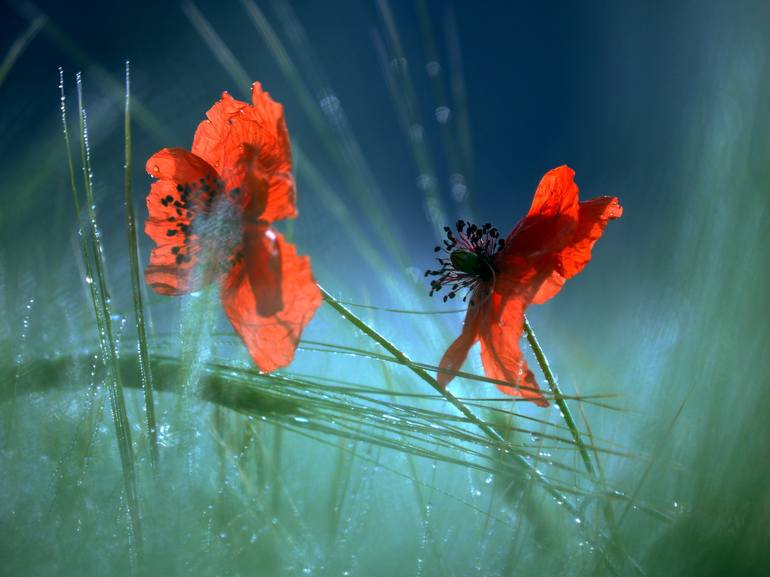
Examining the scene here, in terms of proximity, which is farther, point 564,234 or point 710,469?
point 564,234

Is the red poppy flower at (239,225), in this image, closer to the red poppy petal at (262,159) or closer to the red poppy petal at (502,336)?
the red poppy petal at (262,159)

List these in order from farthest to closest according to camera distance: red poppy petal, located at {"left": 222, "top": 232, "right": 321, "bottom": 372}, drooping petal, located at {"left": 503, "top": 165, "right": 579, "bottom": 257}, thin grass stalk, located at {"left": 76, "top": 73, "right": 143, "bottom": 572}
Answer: drooping petal, located at {"left": 503, "top": 165, "right": 579, "bottom": 257} < red poppy petal, located at {"left": 222, "top": 232, "right": 321, "bottom": 372} < thin grass stalk, located at {"left": 76, "top": 73, "right": 143, "bottom": 572}

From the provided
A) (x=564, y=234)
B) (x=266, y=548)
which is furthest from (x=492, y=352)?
(x=266, y=548)

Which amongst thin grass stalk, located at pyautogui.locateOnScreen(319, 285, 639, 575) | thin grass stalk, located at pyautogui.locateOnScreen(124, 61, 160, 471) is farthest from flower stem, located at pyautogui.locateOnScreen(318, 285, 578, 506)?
thin grass stalk, located at pyautogui.locateOnScreen(124, 61, 160, 471)

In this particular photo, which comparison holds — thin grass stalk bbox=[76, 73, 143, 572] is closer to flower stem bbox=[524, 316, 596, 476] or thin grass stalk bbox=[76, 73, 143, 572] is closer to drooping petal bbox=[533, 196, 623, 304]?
flower stem bbox=[524, 316, 596, 476]

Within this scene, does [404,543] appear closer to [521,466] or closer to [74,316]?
[521,466]

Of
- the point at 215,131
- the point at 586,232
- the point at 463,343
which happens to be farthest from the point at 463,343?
the point at 215,131

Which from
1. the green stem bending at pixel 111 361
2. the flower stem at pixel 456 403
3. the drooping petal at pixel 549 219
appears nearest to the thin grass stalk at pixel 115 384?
the green stem bending at pixel 111 361
